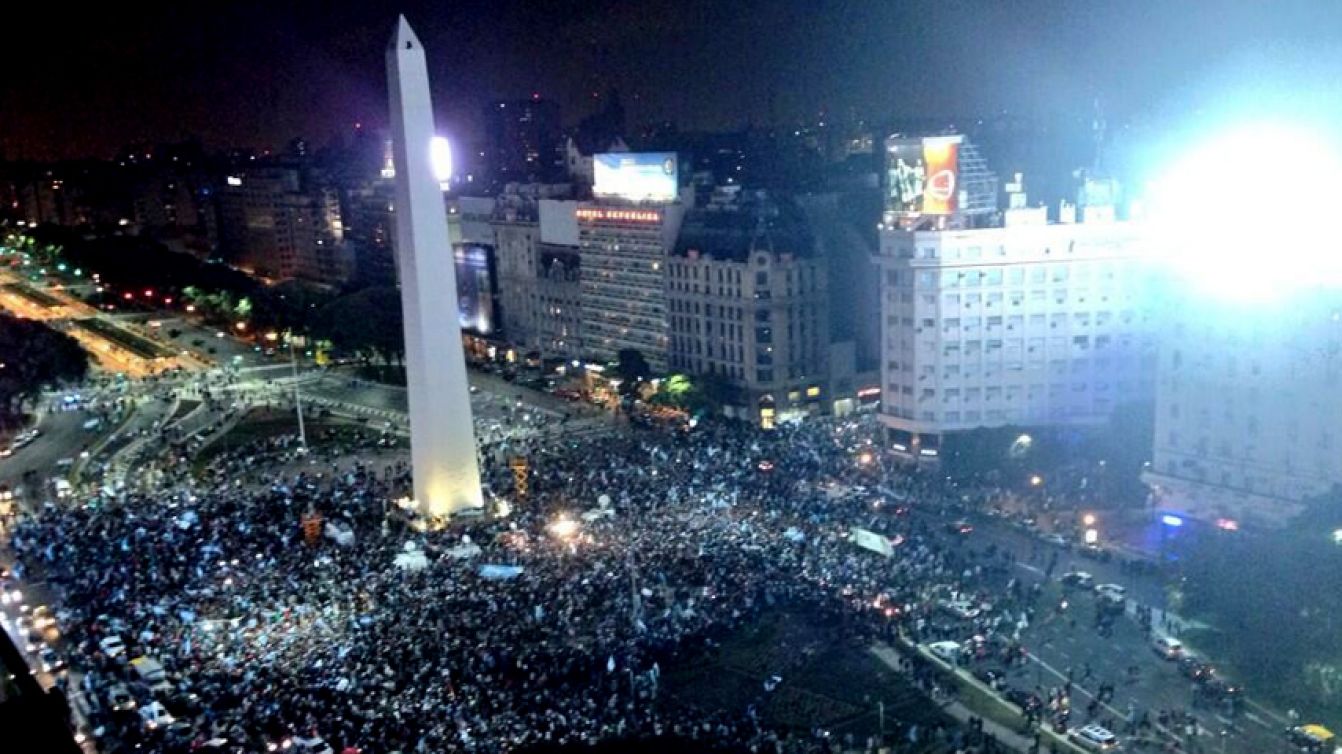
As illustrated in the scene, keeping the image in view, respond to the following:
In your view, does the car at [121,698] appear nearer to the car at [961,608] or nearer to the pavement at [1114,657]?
the pavement at [1114,657]

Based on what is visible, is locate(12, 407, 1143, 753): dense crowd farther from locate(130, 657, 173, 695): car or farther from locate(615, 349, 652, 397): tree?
locate(615, 349, 652, 397): tree

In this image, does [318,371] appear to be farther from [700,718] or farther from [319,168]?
[319,168]

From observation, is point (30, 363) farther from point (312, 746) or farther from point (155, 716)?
point (312, 746)

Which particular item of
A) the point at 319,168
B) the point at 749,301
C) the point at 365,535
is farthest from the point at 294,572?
the point at 319,168

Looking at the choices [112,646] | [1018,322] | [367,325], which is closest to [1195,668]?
[1018,322]

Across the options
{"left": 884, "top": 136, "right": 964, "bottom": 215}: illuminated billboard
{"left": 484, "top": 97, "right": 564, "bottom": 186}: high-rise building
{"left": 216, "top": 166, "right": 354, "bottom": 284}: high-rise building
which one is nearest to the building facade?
{"left": 884, "top": 136, "right": 964, "bottom": 215}: illuminated billboard

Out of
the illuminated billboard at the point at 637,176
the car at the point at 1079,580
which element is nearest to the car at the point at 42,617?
the car at the point at 1079,580
